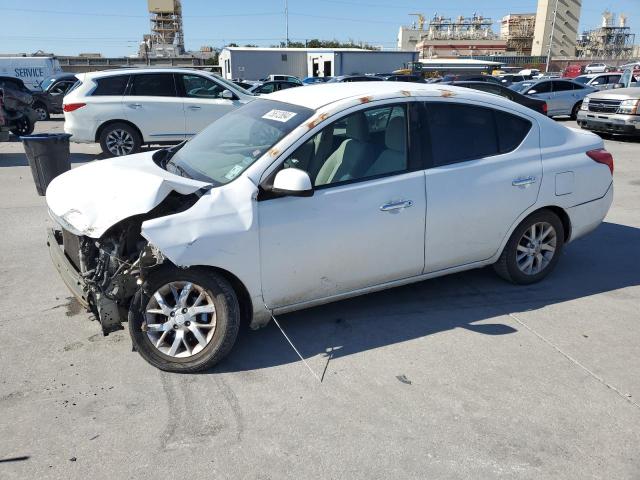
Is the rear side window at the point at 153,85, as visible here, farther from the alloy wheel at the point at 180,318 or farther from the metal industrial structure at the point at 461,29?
the metal industrial structure at the point at 461,29

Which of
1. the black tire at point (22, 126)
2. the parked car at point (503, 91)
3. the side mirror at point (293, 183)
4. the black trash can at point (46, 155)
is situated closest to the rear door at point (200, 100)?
the black trash can at point (46, 155)

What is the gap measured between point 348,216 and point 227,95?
8.09m

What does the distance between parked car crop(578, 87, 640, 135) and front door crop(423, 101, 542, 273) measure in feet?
35.9

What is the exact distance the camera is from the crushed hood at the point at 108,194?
3338 millimetres

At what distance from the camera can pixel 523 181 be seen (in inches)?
171

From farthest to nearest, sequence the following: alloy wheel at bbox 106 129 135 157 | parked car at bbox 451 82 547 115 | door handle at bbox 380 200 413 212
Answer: parked car at bbox 451 82 547 115, alloy wheel at bbox 106 129 135 157, door handle at bbox 380 200 413 212

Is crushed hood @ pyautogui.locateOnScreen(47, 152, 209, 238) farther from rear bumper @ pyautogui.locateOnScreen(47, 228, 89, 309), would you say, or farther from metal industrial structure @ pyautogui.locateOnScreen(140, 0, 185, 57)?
metal industrial structure @ pyautogui.locateOnScreen(140, 0, 185, 57)

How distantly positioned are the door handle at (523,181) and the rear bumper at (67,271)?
3.28m

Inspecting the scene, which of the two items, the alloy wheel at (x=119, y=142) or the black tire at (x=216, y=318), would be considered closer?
the black tire at (x=216, y=318)

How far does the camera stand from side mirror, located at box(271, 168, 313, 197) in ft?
11.0

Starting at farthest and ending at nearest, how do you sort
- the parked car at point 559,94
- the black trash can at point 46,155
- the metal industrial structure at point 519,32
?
the metal industrial structure at point 519,32 → the parked car at point 559,94 → the black trash can at point 46,155

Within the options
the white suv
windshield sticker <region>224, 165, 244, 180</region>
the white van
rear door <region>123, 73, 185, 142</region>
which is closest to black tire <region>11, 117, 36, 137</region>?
the white suv

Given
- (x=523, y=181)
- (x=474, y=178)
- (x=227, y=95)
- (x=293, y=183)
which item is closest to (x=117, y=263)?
(x=293, y=183)

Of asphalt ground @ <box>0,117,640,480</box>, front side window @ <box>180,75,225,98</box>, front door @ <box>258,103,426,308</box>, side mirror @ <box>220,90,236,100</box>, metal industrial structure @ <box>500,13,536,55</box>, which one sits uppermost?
metal industrial structure @ <box>500,13,536,55</box>
